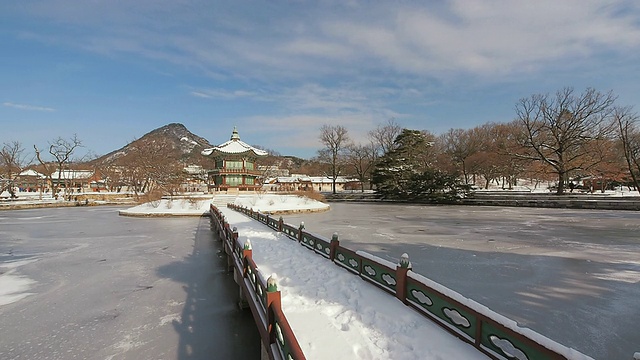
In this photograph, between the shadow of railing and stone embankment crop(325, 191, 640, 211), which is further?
stone embankment crop(325, 191, 640, 211)

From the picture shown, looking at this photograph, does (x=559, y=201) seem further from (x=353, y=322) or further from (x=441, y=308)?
(x=353, y=322)

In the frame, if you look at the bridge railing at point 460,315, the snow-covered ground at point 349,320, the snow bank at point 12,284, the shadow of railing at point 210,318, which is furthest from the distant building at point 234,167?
the bridge railing at point 460,315

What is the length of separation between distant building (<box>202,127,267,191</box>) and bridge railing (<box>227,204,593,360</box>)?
3821cm

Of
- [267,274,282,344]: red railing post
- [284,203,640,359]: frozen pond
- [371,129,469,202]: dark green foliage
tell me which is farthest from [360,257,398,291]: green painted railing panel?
[371,129,469,202]: dark green foliage

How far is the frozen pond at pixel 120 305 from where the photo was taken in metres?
4.96

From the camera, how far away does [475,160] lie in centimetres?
4625

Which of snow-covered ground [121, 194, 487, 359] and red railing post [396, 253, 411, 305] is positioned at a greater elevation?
red railing post [396, 253, 411, 305]

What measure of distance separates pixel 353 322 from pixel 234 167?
41.1 meters

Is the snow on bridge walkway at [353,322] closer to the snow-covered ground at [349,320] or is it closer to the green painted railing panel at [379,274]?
the snow-covered ground at [349,320]

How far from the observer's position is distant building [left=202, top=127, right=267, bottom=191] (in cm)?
4266

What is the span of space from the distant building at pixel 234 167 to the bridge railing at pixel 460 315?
38.2m

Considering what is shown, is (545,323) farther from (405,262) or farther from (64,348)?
(64,348)

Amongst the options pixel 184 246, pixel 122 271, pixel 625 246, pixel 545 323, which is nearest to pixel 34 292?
pixel 122 271

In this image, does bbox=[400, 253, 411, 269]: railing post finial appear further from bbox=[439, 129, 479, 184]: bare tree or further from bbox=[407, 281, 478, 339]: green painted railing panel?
bbox=[439, 129, 479, 184]: bare tree
